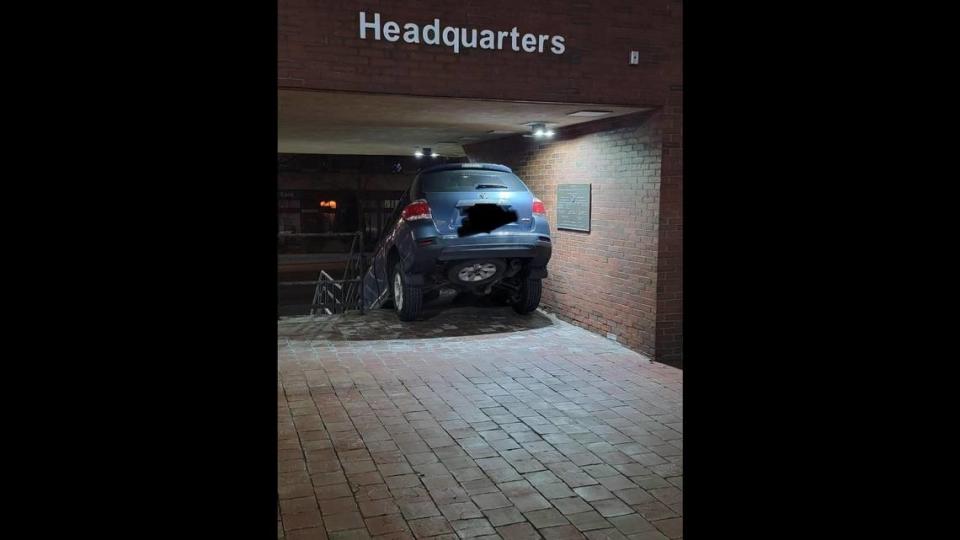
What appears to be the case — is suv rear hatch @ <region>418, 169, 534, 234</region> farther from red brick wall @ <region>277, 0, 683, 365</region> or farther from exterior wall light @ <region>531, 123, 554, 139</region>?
red brick wall @ <region>277, 0, 683, 365</region>

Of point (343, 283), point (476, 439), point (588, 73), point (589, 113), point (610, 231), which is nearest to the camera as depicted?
point (476, 439)

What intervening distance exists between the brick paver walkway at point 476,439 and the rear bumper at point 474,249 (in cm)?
101

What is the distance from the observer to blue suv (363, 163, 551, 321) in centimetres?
1004

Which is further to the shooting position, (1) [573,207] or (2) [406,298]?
(2) [406,298]

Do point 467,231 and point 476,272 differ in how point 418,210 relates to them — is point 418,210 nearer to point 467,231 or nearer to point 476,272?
point 467,231

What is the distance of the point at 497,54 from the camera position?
800cm

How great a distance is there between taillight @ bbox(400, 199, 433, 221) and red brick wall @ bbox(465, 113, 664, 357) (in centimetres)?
211

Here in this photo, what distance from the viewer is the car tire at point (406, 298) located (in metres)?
10.9

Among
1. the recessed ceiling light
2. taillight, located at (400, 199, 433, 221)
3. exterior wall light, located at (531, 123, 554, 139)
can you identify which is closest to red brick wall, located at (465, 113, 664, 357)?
exterior wall light, located at (531, 123, 554, 139)

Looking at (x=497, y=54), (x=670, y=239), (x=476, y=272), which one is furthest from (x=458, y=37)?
(x=476, y=272)

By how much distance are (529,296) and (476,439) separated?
536cm
